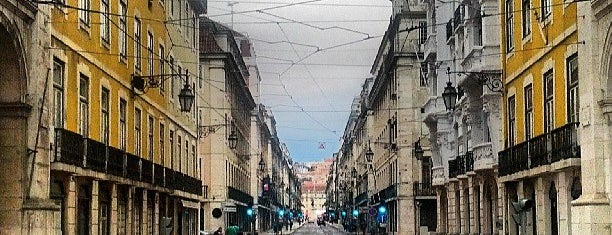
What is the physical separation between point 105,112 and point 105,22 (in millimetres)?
2725

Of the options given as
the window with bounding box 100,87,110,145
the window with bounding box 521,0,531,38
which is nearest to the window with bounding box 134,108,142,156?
the window with bounding box 100,87,110,145

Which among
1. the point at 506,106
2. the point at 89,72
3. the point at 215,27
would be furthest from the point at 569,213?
the point at 215,27

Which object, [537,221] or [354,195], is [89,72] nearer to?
[537,221]

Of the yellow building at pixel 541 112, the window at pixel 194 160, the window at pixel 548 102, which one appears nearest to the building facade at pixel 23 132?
the yellow building at pixel 541 112

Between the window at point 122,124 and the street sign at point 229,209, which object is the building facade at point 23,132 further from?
the street sign at point 229,209

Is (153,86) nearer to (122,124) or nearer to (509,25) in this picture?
(122,124)

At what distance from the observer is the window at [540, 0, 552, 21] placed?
28.0 m

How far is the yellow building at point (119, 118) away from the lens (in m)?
25.3

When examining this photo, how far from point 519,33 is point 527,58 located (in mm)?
1427

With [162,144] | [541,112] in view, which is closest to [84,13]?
[541,112]

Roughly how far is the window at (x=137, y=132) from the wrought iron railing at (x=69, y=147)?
913cm

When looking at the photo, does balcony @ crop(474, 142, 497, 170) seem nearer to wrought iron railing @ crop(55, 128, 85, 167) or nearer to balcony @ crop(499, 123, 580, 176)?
balcony @ crop(499, 123, 580, 176)

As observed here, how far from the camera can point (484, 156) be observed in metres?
38.0

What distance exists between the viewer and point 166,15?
4284cm
